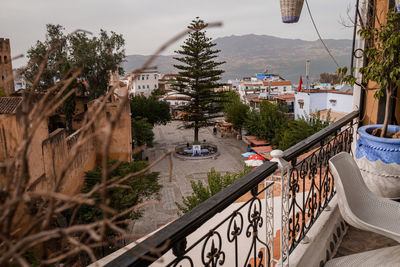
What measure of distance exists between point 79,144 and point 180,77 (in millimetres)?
21163

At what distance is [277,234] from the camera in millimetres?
2691

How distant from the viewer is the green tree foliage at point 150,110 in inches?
936

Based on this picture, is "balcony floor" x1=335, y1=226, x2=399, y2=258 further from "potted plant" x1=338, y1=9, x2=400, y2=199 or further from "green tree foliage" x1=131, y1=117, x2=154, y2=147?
"green tree foliage" x1=131, y1=117, x2=154, y2=147

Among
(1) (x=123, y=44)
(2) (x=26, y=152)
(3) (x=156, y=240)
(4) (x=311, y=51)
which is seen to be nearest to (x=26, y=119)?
(2) (x=26, y=152)

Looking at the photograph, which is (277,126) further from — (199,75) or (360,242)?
(360,242)

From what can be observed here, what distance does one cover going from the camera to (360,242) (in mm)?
2088

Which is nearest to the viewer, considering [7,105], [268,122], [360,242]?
[360,242]

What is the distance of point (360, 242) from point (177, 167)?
52.0ft

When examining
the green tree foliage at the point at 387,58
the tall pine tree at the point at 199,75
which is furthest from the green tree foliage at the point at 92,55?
the green tree foliage at the point at 387,58

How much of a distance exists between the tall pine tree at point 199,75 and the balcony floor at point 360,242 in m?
18.6

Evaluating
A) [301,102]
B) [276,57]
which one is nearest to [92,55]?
[301,102]

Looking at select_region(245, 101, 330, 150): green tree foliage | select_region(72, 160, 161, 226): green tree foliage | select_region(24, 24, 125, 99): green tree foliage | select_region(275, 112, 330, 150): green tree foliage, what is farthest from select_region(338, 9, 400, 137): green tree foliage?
select_region(24, 24, 125, 99): green tree foliage

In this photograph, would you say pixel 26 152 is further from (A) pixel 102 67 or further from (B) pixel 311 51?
(B) pixel 311 51

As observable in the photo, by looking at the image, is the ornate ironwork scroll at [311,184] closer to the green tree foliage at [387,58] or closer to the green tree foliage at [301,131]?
Answer: the green tree foliage at [387,58]
